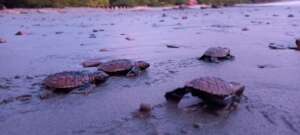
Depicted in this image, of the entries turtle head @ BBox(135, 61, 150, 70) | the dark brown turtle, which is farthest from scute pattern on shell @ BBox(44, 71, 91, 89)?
turtle head @ BBox(135, 61, 150, 70)

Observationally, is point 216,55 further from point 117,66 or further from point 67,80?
point 67,80

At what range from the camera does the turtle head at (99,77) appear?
4.92 m

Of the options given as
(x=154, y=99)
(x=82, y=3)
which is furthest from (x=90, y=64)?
(x=82, y=3)

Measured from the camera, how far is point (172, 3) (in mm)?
52562

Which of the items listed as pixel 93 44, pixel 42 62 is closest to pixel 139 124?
pixel 42 62

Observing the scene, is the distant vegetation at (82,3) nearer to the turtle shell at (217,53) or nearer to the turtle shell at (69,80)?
the turtle shell at (217,53)

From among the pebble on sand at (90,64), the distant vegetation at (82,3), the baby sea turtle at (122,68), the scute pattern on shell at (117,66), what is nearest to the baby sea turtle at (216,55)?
the baby sea turtle at (122,68)

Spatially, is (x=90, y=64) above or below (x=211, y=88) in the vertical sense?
below

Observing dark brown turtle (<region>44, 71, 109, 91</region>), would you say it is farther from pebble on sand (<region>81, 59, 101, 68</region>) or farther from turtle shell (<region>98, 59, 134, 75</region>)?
pebble on sand (<region>81, 59, 101, 68</region>)

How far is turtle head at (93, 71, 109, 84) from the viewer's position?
492 centimetres

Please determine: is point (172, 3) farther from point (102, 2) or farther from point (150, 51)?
point (150, 51)

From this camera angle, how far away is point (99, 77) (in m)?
4.96

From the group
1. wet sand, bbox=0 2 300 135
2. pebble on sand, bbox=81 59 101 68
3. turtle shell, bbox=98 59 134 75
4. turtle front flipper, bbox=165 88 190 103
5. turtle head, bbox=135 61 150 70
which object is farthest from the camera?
pebble on sand, bbox=81 59 101 68

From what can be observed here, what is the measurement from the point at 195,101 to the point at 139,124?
2.58ft
